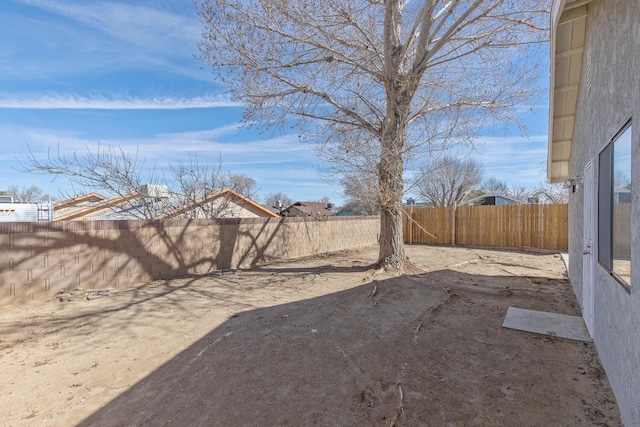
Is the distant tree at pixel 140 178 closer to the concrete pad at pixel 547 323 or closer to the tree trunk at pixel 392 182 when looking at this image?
the tree trunk at pixel 392 182

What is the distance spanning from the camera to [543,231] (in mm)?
11320

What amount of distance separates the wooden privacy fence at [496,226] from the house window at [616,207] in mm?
6890

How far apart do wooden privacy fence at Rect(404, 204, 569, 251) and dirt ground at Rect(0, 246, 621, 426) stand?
19.6 feet

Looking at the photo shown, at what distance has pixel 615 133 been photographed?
234 centimetres

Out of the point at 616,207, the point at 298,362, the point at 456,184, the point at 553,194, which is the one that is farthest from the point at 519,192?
the point at 298,362

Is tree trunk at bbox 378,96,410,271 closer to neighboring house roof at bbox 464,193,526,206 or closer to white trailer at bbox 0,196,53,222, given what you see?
white trailer at bbox 0,196,53,222

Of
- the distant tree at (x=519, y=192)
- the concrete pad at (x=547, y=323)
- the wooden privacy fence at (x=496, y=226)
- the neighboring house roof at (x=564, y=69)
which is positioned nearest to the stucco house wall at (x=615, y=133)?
the neighboring house roof at (x=564, y=69)

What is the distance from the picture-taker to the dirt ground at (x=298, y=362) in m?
2.19

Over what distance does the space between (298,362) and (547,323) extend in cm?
331

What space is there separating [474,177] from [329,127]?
2455cm

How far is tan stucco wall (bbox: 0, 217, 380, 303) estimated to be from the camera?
5.01 meters

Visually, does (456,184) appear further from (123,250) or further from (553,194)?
(123,250)

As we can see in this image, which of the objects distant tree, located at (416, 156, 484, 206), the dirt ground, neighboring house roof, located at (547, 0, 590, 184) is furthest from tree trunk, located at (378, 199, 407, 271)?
distant tree, located at (416, 156, 484, 206)

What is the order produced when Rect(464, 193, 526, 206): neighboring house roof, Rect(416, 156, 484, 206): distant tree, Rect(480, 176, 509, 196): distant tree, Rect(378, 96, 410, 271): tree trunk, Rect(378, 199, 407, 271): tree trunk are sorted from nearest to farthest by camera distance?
Rect(378, 96, 410, 271): tree trunk
Rect(378, 199, 407, 271): tree trunk
Rect(464, 193, 526, 206): neighboring house roof
Rect(416, 156, 484, 206): distant tree
Rect(480, 176, 509, 196): distant tree
